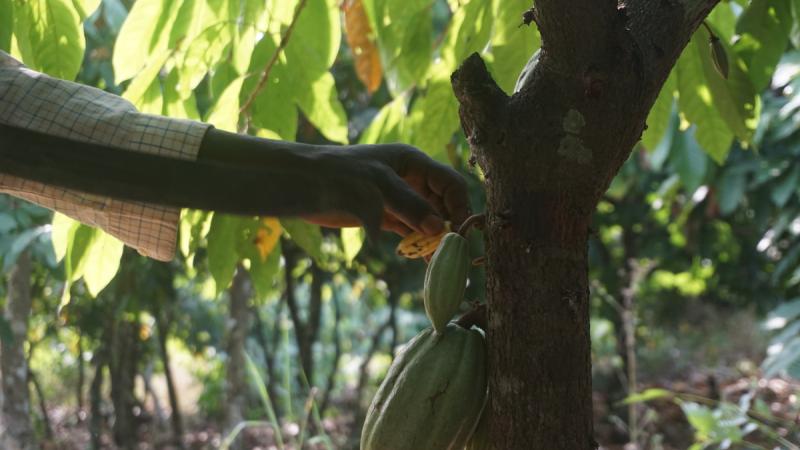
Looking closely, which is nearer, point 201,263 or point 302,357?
point 302,357

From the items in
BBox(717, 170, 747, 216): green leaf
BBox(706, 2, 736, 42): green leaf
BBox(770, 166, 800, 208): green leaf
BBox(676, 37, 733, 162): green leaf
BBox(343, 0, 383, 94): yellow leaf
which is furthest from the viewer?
BBox(717, 170, 747, 216): green leaf

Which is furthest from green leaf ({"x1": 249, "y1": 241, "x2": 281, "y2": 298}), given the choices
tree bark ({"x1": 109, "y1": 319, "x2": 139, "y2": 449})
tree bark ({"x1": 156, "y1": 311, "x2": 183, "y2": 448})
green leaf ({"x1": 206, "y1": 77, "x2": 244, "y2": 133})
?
tree bark ({"x1": 156, "y1": 311, "x2": 183, "y2": 448})

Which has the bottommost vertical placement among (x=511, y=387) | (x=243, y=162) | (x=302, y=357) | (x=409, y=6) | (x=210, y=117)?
(x=302, y=357)

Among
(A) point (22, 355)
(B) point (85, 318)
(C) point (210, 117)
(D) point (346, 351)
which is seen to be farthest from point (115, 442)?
(C) point (210, 117)

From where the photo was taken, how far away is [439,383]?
3.18ft

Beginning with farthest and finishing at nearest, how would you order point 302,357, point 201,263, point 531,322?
1. point 201,263
2. point 302,357
3. point 531,322

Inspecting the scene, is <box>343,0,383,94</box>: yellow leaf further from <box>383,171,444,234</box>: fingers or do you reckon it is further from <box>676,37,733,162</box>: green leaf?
<box>383,171,444,234</box>: fingers

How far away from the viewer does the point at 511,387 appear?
2.95ft

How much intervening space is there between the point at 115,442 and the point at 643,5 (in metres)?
4.00

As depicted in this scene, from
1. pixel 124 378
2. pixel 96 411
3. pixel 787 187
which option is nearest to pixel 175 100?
pixel 787 187

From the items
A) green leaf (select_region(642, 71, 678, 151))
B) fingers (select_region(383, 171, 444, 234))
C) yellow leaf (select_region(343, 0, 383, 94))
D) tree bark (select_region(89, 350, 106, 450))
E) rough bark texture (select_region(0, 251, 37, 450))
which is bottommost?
tree bark (select_region(89, 350, 106, 450))

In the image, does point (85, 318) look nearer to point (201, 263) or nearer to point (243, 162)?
point (201, 263)

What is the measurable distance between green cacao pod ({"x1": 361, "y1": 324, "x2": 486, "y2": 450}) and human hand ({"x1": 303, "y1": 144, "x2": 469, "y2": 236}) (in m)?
0.15

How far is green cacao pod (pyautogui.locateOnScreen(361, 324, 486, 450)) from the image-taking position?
37.6 inches
